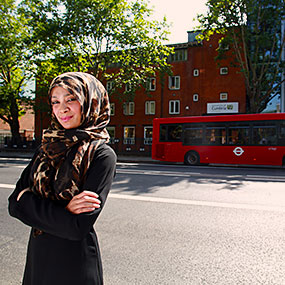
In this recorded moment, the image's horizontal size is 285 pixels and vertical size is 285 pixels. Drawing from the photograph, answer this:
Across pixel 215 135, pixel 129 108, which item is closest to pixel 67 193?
pixel 215 135

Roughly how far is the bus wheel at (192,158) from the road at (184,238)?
351 inches

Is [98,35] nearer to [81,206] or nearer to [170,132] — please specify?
[170,132]

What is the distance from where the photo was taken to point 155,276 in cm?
294

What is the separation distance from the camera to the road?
9.82 feet

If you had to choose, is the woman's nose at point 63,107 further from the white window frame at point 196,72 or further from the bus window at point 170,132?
the white window frame at point 196,72

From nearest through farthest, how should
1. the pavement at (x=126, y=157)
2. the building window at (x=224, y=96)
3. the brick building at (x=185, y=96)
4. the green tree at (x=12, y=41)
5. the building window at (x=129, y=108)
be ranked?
1. the pavement at (x=126, y=157)
2. the green tree at (x=12, y=41)
3. the brick building at (x=185, y=96)
4. the building window at (x=224, y=96)
5. the building window at (x=129, y=108)

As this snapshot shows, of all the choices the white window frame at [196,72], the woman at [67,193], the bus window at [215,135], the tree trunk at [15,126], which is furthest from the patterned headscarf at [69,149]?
the tree trunk at [15,126]

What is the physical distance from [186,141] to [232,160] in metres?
2.88

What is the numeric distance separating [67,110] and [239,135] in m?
14.4

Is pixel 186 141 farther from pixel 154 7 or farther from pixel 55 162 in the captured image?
pixel 55 162

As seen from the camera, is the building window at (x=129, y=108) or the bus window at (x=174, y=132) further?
the building window at (x=129, y=108)

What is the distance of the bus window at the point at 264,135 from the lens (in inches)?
550

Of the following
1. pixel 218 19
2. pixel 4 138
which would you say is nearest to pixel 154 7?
pixel 218 19

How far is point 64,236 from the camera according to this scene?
1.35 meters
